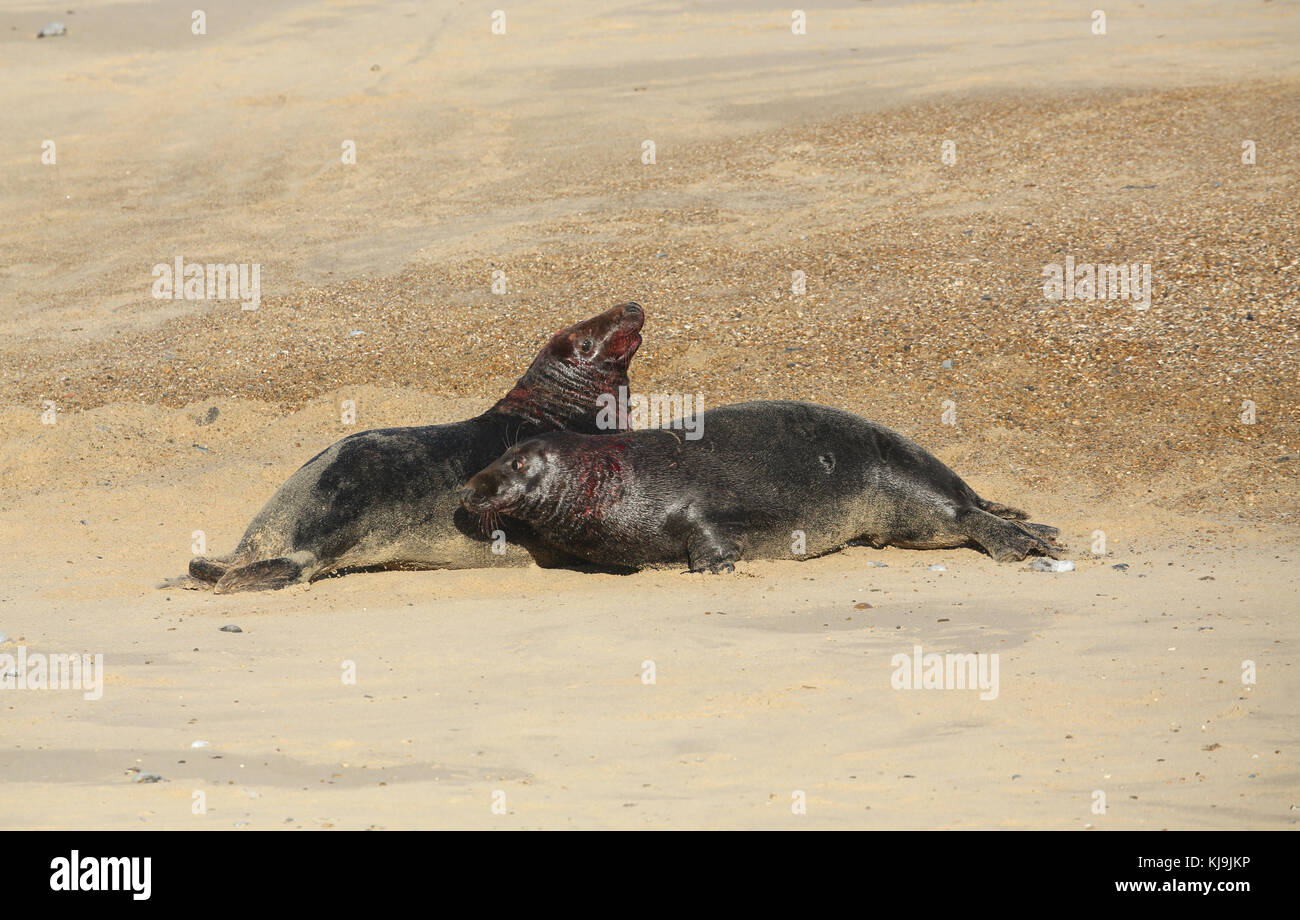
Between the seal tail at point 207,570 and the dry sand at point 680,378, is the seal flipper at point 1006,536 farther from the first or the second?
the seal tail at point 207,570

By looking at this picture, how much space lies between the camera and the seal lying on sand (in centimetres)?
767

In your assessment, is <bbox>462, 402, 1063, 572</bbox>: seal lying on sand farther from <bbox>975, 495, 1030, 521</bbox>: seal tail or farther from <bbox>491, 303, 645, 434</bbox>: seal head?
<bbox>491, 303, 645, 434</bbox>: seal head

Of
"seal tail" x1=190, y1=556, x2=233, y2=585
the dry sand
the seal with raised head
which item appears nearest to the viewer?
the dry sand

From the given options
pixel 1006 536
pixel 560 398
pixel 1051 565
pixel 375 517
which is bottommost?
pixel 1051 565

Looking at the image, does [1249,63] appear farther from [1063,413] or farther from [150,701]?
[150,701]

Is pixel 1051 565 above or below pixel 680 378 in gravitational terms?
below

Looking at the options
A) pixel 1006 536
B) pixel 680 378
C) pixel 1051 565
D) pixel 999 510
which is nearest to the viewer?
pixel 1051 565

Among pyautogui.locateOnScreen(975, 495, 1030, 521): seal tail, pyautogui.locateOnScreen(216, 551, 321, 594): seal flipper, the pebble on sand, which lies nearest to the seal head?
pyautogui.locateOnScreen(216, 551, 321, 594): seal flipper

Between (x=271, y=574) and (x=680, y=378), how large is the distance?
432 centimetres

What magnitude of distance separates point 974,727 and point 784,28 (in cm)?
2136

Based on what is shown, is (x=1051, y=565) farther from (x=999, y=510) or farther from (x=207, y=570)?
(x=207, y=570)

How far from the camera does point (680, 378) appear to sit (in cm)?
1098

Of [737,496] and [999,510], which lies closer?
[737,496]

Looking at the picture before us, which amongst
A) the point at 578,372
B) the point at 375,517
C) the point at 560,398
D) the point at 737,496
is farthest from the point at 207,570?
the point at 737,496
